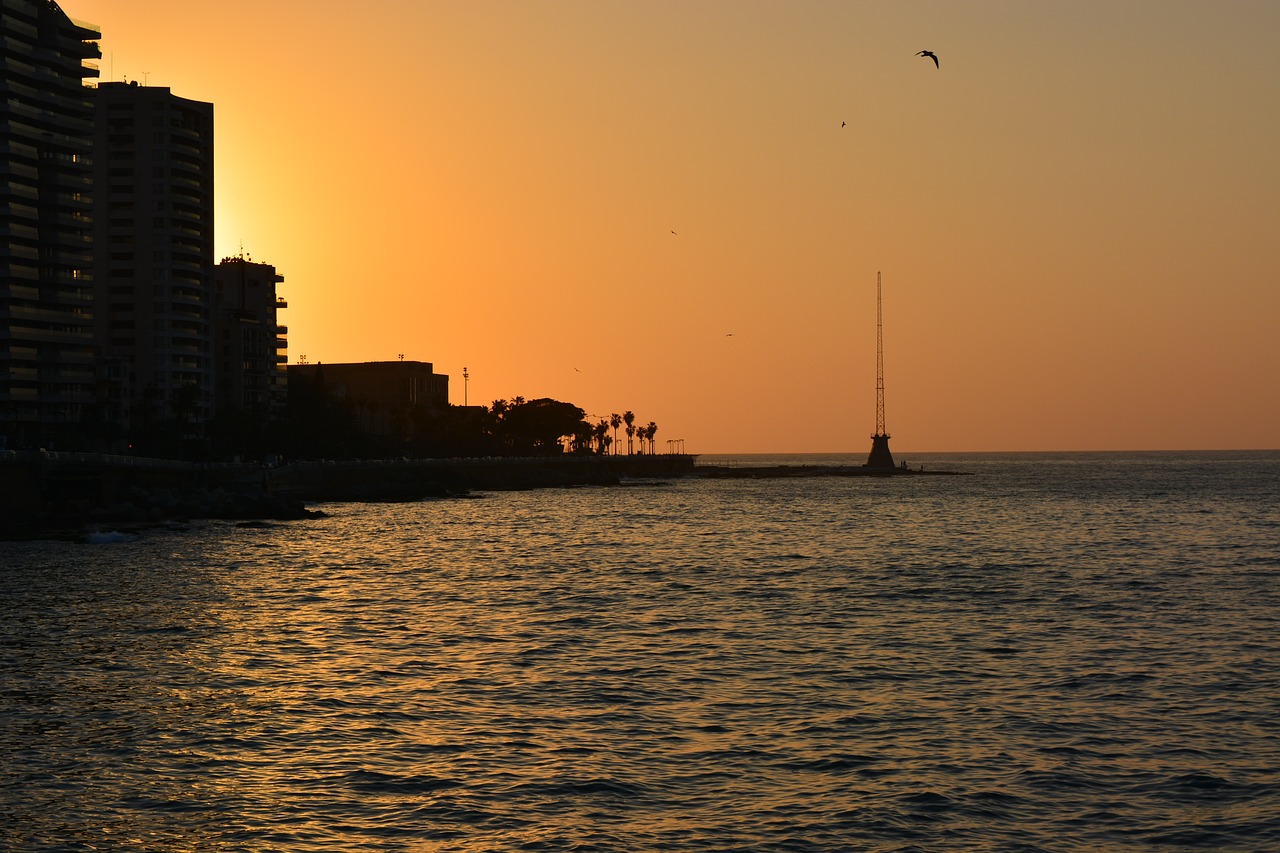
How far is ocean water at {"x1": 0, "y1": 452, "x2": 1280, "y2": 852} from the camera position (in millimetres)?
22125

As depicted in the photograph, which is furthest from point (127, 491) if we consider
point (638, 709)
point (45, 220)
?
point (638, 709)

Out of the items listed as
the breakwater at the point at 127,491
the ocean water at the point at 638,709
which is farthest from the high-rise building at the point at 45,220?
the ocean water at the point at 638,709

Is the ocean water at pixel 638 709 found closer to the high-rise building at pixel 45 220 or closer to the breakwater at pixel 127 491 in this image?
the breakwater at pixel 127 491

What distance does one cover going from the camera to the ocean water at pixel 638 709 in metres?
22.1

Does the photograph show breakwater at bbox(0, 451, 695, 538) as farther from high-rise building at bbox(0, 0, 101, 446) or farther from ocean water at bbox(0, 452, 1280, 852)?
high-rise building at bbox(0, 0, 101, 446)

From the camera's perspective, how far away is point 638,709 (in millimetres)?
31266

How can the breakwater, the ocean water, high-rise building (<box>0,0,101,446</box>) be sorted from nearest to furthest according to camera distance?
the ocean water
the breakwater
high-rise building (<box>0,0,101,446</box>)

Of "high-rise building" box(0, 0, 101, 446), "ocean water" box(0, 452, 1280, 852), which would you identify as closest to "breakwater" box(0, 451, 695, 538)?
"ocean water" box(0, 452, 1280, 852)

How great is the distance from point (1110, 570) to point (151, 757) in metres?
56.9

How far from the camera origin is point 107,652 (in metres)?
41.2

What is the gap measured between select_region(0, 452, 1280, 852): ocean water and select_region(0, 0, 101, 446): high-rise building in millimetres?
119260

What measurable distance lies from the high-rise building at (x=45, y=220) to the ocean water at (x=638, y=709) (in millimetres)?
119260

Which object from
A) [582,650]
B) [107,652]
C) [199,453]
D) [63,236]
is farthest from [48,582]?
[63,236]

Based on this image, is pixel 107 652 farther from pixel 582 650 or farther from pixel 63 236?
pixel 63 236
